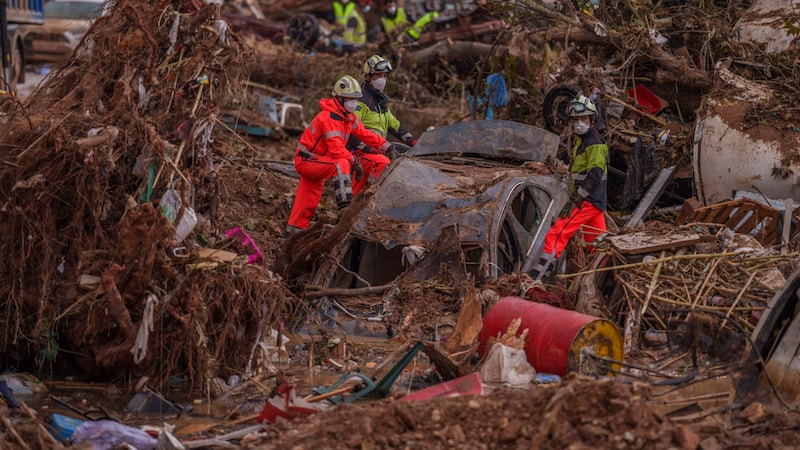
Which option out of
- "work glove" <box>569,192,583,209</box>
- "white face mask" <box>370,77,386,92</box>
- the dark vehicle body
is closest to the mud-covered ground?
"work glove" <box>569,192,583,209</box>

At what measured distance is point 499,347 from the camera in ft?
24.4

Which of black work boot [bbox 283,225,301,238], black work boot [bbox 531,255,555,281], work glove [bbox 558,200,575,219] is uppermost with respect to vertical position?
work glove [bbox 558,200,575,219]

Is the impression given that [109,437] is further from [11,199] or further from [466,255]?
[466,255]

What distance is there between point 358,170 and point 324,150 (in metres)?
0.47

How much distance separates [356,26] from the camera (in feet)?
79.6

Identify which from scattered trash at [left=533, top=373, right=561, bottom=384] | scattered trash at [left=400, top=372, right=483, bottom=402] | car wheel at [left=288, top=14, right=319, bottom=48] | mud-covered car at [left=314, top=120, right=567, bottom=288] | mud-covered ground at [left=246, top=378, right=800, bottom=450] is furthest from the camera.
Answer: car wheel at [left=288, top=14, right=319, bottom=48]

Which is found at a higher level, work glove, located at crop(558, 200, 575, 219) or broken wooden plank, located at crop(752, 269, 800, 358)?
broken wooden plank, located at crop(752, 269, 800, 358)

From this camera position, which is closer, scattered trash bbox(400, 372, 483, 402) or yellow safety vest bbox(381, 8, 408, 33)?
scattered trash bbox(400, 372, 483, 402)

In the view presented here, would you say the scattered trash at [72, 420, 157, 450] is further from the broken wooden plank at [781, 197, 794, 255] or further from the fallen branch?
the broken wooden plank at [781, 197, 794, 255]

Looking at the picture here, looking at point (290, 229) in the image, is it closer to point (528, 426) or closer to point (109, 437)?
point (109, 437)

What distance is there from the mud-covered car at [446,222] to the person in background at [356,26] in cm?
1339

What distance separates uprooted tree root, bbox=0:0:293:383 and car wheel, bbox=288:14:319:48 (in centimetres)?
1472

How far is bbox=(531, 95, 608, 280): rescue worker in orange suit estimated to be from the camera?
984 centimetres

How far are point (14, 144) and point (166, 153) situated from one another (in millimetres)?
1073
